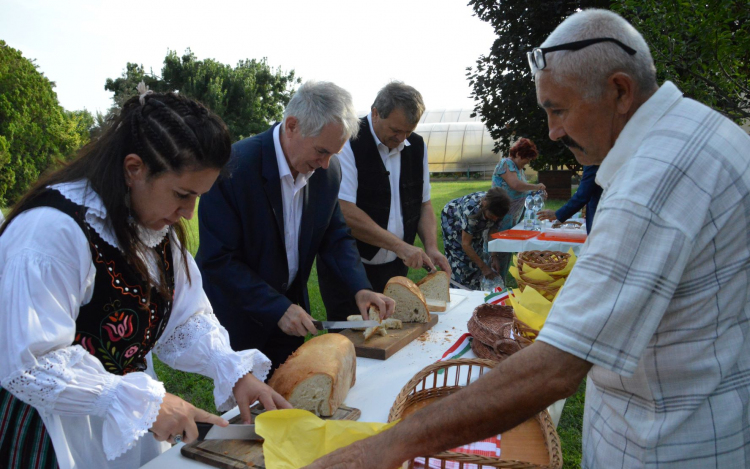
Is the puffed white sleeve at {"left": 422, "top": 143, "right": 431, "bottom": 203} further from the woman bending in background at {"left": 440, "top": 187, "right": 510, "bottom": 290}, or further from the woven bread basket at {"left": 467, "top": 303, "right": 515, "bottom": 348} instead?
the woven bread basket at {"left": 467, "top": 303, "right": 515, "bottom": 348}

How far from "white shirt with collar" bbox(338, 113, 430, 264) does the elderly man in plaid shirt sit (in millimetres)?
2563

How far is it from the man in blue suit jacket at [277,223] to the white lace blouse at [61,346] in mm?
955

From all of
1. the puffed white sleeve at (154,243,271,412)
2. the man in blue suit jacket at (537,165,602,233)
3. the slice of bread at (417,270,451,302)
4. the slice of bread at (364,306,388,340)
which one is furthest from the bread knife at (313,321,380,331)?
the man in blue suit jacket at (537,165,602,233)

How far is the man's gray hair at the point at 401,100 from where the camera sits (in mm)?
3604

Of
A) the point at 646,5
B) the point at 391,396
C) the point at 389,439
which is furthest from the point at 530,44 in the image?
the point at 389,439

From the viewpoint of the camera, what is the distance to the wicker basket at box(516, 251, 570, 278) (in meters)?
2.71

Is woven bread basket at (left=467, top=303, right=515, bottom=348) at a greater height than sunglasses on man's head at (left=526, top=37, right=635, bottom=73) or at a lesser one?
lesser

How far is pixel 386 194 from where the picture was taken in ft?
12.9

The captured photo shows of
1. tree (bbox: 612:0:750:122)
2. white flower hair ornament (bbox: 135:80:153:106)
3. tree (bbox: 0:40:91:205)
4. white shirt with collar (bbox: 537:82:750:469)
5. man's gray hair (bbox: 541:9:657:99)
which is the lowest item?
tree (bbox: 0:40:91:205)

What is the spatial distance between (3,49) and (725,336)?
19.2 m

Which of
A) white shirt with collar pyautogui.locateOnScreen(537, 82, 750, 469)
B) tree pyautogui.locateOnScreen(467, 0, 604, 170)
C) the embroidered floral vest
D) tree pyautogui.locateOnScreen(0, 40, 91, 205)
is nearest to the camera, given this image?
white shirt with collar pyautogui.locateOnScreen(537, 82, 750, 469)

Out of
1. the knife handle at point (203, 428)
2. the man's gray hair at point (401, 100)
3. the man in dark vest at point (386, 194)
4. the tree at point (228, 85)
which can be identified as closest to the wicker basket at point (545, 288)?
the man in dark vest at point (386, 194)

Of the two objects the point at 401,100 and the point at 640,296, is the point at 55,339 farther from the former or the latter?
the point at 401,100

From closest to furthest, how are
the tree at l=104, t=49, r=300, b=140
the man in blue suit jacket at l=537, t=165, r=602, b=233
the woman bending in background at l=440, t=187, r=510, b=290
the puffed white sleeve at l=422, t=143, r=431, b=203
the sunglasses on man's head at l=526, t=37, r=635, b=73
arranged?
the sunglasses on man's head at l=526, t=37, r=635, b=73
the puffed white sleeve at l=422, t=143, r=431, b=203
the woman bending in background at l=440, t=187, r=510, b=290
the man in blue suit jacket at l=537, t=165, r=602, b=233
the tree at l=104, t=49, r=300, b=140
